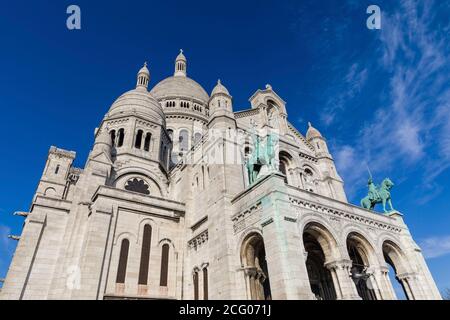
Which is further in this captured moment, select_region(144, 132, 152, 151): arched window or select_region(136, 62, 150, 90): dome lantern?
select_region(136, 62, 150, 90): dome lantern

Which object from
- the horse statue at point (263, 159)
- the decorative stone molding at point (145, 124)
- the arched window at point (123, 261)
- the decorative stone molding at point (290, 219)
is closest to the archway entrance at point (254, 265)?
the decorative stone molding at point (290, 219)

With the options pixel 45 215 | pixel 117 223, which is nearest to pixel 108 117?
pixel 45 215

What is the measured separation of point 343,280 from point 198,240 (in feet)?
31.8

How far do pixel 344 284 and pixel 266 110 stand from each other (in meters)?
17.2

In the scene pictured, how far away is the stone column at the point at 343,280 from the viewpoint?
14305 millimetres

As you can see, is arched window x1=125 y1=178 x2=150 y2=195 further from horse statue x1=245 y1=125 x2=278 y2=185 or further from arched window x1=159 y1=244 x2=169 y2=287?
horse statue x1=245 y1=125 x2=278 y2=185

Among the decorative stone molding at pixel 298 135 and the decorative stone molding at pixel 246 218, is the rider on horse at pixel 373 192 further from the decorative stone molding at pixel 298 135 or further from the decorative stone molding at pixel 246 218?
the decorative stone molding at pixel 246 218

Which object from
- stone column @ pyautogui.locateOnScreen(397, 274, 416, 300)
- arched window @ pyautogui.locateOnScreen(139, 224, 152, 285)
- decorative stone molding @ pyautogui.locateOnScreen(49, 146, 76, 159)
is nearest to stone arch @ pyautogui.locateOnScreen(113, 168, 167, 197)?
arched window @ pyautogui.locateOnScreen(139, 224, 152, 285)

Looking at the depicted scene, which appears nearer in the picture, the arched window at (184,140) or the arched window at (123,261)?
the arched window at (123,261)

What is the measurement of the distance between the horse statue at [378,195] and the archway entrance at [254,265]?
426 inches

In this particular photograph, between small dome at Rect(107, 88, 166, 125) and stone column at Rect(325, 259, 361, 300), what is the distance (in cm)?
2322

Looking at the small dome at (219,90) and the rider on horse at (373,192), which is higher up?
the small dome at (219,90)

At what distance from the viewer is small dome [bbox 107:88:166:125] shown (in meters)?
30.7
